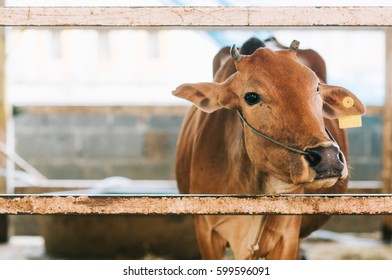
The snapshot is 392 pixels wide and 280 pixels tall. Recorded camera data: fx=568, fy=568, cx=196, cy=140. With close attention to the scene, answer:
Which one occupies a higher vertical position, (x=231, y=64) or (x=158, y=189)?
(x=231, y=64)

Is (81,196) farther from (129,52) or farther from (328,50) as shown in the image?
(129,52)

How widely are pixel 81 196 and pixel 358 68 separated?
5.18m

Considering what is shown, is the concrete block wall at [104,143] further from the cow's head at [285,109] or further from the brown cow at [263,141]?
the cow's head at [285,109]

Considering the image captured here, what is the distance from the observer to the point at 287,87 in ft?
7.01

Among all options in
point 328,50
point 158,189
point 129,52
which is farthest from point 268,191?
point 129,52

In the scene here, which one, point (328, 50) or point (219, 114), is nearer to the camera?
point (219, 114)

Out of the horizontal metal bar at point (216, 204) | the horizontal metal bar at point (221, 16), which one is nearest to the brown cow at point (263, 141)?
the horizontal metal bar at point (216, 204)

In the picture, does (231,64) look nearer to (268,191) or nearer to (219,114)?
(219,114)

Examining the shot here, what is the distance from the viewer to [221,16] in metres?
1.90

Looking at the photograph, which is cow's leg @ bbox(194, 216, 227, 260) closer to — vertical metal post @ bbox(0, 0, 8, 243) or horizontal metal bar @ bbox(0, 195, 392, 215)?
horizontal metal bar @ bbox(0, 195, 392, 215)

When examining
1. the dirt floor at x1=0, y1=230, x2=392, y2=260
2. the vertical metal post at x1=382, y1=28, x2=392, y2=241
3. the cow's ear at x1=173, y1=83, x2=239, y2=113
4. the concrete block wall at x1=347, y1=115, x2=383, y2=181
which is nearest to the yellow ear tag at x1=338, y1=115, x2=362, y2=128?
the cow's ear at x1=173, y1=83, x2=239, y2=113
